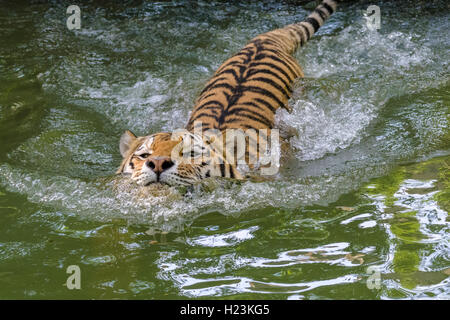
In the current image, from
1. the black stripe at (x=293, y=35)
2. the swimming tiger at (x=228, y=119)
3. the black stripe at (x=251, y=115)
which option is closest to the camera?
the swimming tiger at (x=228, y=119)

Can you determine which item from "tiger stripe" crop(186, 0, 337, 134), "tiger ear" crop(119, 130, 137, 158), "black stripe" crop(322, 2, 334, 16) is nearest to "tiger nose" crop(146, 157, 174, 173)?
"tiger ear" crop(119, 130, 137, 158)

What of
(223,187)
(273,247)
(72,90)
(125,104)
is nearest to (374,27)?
(125,104)

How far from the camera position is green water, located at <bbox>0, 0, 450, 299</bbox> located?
224cm

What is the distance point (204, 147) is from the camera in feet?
9.71

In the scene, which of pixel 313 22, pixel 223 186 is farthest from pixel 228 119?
pixel 313 22

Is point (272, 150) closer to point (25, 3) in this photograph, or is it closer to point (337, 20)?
point (337, 20)

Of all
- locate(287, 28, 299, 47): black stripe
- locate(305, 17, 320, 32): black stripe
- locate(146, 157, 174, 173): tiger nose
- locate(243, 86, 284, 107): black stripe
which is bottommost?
locate(146, 157, 174, 173): tiger nose

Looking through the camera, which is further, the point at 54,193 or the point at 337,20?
the point at 337,20

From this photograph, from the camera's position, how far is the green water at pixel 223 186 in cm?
224

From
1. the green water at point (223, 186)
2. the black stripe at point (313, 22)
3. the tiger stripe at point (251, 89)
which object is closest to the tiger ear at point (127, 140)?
the green water at point (223, 186)

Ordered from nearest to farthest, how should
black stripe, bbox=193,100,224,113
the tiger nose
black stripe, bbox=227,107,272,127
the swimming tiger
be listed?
the tiger nose → the swimming tiger → black stripe, bbox=227,107,272,127 → black stripe, bbox=193,100,224,113

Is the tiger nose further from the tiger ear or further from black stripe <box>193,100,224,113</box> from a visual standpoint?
black stripe <box>193,100,224,113</box>

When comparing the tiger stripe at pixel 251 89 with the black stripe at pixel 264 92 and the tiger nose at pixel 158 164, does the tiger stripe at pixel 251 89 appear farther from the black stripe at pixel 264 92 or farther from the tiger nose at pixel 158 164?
the tiger nose at pixel 158 164
